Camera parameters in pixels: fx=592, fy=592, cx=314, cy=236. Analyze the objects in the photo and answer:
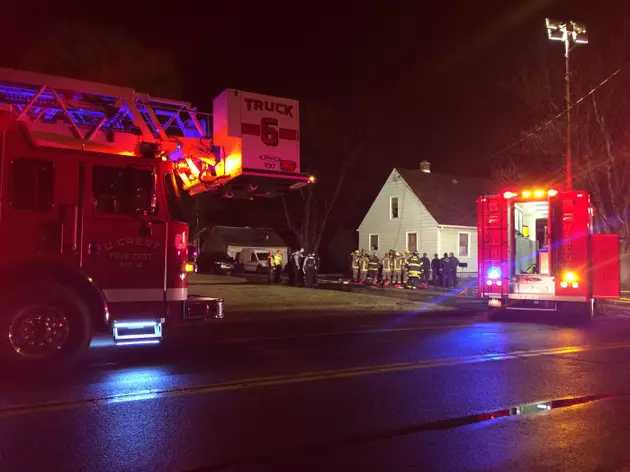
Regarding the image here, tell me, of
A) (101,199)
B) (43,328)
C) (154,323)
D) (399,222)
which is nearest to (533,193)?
(154,323)

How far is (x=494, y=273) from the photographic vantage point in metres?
13.4

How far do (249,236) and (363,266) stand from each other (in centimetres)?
3480

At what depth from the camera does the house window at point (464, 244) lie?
32594mm

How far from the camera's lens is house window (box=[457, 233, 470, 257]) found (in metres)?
32.6

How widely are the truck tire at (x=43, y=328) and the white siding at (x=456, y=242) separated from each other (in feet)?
87.7

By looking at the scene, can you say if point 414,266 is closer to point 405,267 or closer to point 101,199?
point 405,267

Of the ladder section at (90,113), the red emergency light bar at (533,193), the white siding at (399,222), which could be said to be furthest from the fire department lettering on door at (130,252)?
the white siding at (399,222)

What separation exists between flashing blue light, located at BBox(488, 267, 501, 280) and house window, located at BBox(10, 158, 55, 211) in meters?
9.73

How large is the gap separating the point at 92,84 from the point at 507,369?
6530 millimetres

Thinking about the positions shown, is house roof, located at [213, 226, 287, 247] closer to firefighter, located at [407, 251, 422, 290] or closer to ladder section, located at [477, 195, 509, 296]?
firefighter, located at [407, 251, 422, 290]

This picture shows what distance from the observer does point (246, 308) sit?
48.3 ft

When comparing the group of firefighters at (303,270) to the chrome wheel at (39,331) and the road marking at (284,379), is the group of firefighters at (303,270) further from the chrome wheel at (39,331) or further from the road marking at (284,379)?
the chrome wheel at (39,331)

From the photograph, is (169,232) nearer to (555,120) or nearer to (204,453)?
(204,453)

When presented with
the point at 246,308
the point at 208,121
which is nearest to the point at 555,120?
the point at 246,308
